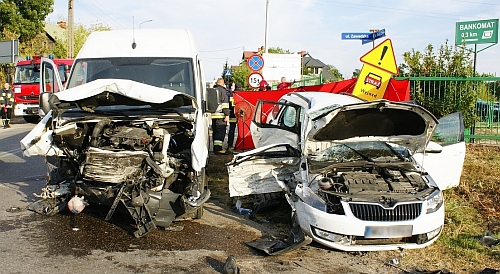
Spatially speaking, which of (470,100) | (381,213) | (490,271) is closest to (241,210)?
(381,213)

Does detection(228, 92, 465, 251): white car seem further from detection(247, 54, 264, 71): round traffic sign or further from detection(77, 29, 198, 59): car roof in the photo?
detection(247, 54, 264, 71): round traffic sign

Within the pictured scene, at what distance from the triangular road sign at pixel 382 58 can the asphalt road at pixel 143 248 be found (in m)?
5.04

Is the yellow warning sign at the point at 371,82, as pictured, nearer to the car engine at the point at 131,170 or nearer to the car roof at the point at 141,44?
the car roof at the point at 141,44

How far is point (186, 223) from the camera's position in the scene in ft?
22.1

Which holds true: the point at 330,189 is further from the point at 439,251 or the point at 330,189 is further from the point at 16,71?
the point at 16,71

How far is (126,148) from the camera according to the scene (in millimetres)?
6289

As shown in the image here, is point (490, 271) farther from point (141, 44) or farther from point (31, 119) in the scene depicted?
point (31, 119)

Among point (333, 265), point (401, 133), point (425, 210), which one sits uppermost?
point (401, 133)

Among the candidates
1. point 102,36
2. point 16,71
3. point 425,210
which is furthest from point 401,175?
point 16,71

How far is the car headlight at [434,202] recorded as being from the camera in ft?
18.7

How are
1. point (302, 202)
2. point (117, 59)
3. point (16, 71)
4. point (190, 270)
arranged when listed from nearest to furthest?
point (190, 270)
point (302, 202)
point (117, 59)
point (16, 71)

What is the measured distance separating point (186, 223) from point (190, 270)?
173 centimetres

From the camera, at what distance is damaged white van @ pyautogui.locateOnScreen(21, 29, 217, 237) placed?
593 cm

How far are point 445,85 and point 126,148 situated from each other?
30.4 ft
